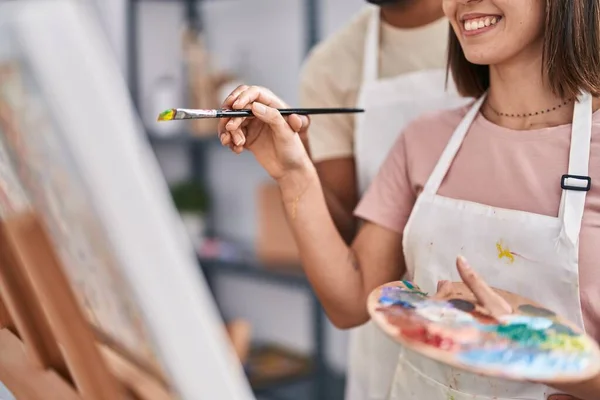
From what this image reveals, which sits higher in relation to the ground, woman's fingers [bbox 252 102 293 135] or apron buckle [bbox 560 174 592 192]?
woman's fingers [bbox 252 102 293 135]

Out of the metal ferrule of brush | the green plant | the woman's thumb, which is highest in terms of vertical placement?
the metal ferrule of brush

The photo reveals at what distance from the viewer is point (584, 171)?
0.94 metres

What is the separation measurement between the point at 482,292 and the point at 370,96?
27.6 inches

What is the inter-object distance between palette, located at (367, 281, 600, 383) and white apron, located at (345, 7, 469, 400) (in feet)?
1.80

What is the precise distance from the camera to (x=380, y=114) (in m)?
1.41

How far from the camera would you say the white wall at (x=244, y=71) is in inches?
116

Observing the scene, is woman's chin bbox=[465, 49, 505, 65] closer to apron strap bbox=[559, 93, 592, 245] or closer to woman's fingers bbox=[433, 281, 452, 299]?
apron strap bbox=[559, 93, 592, 245]

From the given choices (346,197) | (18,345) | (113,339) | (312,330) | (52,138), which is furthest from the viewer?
(312,330)

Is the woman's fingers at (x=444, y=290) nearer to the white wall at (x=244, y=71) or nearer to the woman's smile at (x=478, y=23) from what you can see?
the woman's smile at (x=478, y=23)

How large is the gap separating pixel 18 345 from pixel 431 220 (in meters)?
0.59

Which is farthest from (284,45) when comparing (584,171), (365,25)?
(584,171)

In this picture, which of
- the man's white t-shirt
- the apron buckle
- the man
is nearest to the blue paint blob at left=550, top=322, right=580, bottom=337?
the apron buckle

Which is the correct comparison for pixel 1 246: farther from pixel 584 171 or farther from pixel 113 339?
pixel 584 171

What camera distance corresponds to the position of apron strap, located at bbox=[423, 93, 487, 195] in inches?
43.1
